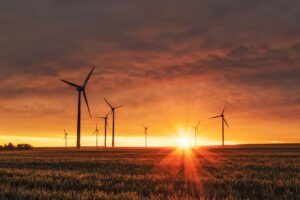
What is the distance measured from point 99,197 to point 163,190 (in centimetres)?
306

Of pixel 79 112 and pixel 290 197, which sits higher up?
pixel 79 112

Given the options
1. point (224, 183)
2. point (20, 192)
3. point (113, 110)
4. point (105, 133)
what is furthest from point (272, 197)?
point (105, 133)

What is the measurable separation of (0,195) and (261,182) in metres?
9.99

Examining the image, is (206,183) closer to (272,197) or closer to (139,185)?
(139,185)

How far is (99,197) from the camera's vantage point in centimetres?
1208

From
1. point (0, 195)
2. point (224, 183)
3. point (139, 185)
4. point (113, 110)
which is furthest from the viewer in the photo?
point (113, 110)

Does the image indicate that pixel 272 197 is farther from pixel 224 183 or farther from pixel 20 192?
pixel 20 192

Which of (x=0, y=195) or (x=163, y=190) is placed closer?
(x=0, y=195)

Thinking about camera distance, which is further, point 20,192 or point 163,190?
point 163,190

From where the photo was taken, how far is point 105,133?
559 feet

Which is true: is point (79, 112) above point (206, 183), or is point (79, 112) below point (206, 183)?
above

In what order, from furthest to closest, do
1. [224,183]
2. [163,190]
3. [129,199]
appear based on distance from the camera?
[224,183] < [163,190] < [129,199]

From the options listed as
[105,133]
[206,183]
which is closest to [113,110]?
[105,133]

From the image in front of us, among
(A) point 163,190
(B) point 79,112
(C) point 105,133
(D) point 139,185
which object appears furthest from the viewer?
(C) point 105,133
